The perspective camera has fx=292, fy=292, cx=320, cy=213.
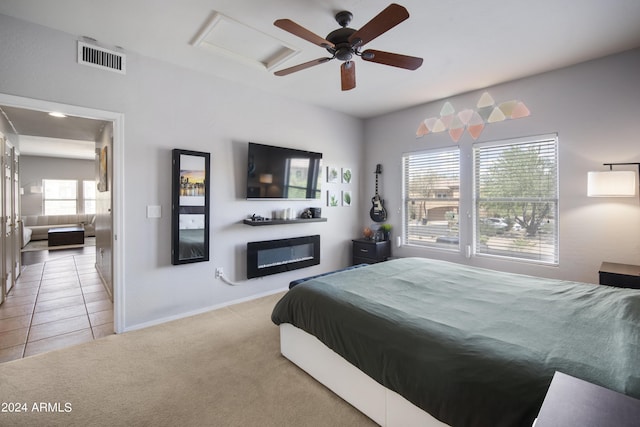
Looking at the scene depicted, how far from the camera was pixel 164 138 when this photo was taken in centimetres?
316

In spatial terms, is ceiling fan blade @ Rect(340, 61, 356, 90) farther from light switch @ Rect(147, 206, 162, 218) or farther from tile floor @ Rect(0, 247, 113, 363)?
tile floor @ Rect(0, 247, 113, 363)

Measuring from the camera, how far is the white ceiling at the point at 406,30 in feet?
7.32

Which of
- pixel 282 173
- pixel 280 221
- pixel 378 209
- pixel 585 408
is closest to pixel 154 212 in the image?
pixel 280 221

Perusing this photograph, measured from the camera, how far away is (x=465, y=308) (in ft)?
6.00

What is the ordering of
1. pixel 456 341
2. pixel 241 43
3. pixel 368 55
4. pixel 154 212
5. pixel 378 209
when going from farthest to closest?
pixel 378 209, pixel 154 212, pixel 241 43, pixel 368 55, pixel 456 341

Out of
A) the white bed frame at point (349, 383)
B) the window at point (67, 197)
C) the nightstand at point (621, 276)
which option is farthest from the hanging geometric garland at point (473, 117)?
the window at point (67, 197)

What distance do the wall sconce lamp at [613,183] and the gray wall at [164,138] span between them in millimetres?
3398

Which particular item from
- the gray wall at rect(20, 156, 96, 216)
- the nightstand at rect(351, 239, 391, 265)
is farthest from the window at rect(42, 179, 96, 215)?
the nightstand at rect(351, 239, 391, 265)

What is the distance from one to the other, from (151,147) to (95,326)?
1970 millimetres

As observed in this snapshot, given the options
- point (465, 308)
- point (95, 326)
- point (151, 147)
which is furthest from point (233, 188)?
point (465, 308)

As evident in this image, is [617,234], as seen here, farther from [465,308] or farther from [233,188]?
[233,188]

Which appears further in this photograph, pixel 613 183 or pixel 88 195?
pixel 88 195

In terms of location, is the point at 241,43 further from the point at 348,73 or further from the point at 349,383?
the point at 349,383

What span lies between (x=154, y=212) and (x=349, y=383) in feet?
8.38
